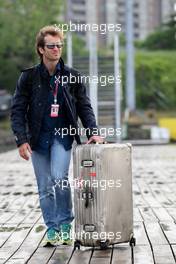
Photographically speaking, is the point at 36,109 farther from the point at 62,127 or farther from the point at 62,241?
the point at 62,241

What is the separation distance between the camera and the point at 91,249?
582cm

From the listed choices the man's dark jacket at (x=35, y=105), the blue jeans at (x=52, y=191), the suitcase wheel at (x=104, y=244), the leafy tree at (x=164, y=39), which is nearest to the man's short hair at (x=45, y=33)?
the man's dark jacket at (x=35, y=105)

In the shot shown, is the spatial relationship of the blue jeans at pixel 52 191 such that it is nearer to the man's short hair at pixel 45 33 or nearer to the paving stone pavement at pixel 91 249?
the paving stone pavement at pixel 91 249

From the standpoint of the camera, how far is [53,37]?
18.9ft

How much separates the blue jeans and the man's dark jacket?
147 mm

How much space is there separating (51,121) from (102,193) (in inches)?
29.3

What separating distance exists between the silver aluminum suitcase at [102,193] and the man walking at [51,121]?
0.26m

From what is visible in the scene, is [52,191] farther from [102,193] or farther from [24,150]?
[102,193]

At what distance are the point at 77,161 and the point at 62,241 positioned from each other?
0.83m

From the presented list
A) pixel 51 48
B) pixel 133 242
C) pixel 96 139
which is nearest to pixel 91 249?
pixel 133 242

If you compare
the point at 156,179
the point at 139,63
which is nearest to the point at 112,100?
the point at 156,179

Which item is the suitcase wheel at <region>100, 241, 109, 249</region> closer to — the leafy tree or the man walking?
the man walking

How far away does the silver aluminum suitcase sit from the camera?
548cm

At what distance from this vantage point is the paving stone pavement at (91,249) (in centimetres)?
550
